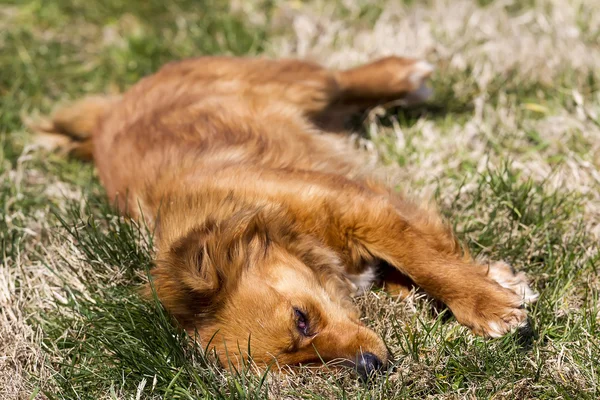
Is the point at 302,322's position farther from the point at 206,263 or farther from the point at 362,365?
the point at 206,263

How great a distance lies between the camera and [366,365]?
2684mm

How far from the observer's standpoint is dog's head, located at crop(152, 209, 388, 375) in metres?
2.81

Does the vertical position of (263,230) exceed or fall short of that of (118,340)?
it exceeds it

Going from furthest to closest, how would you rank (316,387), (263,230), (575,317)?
(263,230) → (575,317) → (316,387)

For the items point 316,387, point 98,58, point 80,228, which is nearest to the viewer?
point 316,387

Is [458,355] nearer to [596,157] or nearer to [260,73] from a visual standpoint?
[596,157]

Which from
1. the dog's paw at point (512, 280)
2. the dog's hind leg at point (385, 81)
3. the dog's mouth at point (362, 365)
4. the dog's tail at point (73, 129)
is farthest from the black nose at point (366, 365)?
the dog's tail at point (73, 129)

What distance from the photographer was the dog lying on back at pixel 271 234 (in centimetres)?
287

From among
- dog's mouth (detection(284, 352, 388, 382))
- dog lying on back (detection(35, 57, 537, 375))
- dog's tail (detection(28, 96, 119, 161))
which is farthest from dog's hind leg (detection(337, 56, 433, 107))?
dog's mouth (detection(284, 352, 388, 382))

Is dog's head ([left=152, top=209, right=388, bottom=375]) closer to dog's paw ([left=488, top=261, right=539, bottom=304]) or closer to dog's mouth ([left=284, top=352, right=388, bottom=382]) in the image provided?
dog's mouth ([left=284, top=352, right=388, bottom=382])

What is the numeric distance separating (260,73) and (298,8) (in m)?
1.53

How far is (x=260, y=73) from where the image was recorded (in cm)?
448

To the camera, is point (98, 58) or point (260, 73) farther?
point (98, 58)

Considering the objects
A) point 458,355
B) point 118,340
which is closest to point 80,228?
point 118,340
